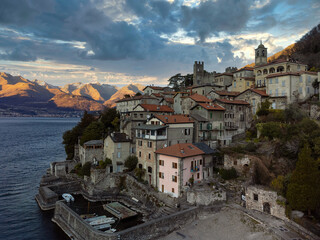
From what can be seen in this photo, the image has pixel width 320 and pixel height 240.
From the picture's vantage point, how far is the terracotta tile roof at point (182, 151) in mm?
33812

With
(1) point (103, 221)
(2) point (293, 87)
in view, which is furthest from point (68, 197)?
(2) point (293, 87)

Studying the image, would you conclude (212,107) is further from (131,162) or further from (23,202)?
(23,202)

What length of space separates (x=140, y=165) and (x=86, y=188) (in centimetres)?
1201

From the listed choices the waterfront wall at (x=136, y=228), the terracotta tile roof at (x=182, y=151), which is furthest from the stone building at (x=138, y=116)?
the waterfront wall at (x=136, y=228)

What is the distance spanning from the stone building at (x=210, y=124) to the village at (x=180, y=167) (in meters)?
0.20

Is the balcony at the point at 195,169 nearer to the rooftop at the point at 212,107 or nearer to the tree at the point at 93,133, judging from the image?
the rooftop at the point at 212,107

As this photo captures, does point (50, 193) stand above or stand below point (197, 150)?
below

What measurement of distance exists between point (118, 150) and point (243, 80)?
39.7 metres

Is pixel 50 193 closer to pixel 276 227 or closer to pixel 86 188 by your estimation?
pixel 86 188

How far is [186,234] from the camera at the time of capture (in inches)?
1011

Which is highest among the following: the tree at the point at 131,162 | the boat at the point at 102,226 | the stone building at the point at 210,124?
the stone building at the point at 210,124

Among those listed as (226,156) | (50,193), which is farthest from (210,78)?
(50,193)

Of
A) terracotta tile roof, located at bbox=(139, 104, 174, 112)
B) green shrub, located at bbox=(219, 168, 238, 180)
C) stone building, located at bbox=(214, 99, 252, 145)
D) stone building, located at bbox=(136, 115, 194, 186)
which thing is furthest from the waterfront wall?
terracotta tile roof, located at bbox=(139, 104, 174, 112)

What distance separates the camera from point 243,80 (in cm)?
6241
